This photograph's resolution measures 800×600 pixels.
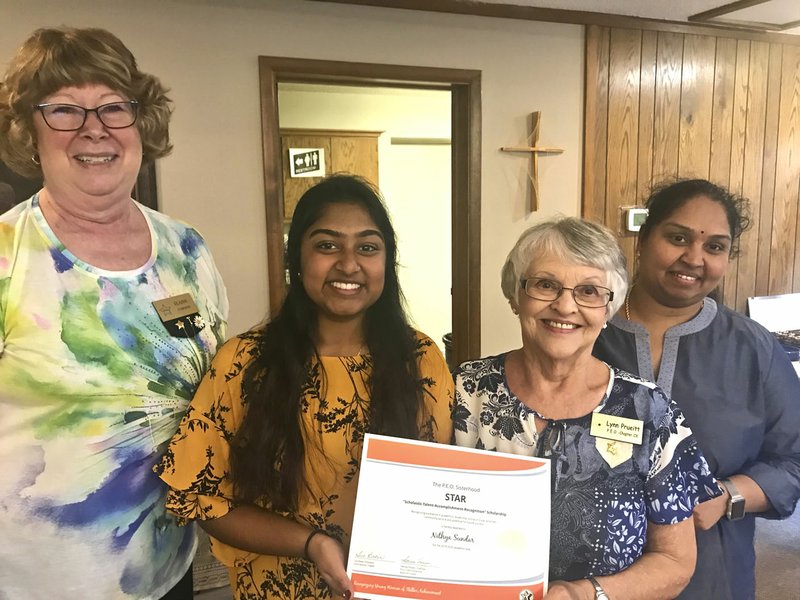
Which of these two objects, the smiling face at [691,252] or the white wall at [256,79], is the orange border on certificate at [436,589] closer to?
the smiling face at [691,252]

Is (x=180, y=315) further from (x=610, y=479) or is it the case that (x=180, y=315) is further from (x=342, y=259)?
(x=610, y=479)

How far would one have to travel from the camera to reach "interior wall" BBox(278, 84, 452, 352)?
4371 mm

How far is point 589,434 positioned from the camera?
1083 millimetres

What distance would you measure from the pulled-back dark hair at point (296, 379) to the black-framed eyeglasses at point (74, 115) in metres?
0.42

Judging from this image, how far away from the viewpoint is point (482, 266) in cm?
282

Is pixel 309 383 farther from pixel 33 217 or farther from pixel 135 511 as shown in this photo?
pixel 33 217

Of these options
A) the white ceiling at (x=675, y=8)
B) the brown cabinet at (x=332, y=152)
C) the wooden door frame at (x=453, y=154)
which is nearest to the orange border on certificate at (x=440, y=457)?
the wooden door frame at (x=453, y=154)

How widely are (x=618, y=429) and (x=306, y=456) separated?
59 cm

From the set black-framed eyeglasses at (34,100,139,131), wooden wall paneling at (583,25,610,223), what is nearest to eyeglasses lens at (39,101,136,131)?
black-framed eyeglasses at (34,100,139,131)

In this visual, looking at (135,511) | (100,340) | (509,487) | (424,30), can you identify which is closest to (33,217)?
(100,340)

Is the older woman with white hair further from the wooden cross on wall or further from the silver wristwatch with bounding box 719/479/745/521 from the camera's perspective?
the wooden cross on wall

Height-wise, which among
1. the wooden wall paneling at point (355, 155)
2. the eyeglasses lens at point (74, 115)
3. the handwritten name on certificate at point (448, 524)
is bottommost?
the handwritten name on certificate at point (448, 524)

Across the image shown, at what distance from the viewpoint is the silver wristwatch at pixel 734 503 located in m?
1.25

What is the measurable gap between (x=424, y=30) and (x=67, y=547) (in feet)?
7.59
